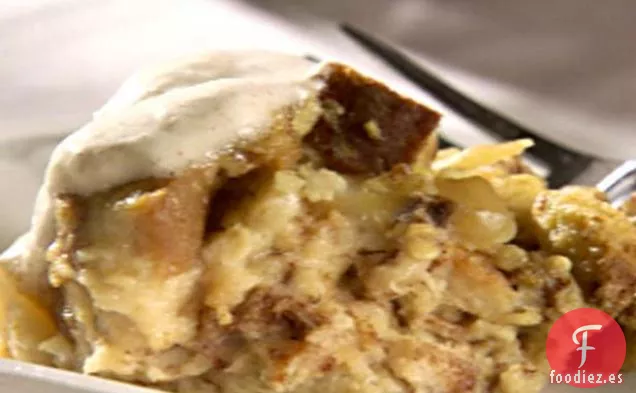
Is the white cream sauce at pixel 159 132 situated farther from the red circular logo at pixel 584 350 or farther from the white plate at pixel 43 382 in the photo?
the red circular logo at pixel 584 350

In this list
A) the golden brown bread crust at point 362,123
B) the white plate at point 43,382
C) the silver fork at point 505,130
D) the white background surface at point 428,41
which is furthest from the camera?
the white background surface at point 428,41

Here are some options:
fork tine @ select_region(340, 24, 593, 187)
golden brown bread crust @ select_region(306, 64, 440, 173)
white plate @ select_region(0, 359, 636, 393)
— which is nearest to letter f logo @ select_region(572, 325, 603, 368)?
golden brown bread crust @ select_region(306, 64, 440, 173)

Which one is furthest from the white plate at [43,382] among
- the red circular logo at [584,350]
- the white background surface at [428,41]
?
the white background surface at [428,41]

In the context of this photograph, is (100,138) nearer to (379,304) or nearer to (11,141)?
(379,304)

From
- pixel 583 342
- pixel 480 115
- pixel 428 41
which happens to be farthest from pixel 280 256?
pixel 428 41

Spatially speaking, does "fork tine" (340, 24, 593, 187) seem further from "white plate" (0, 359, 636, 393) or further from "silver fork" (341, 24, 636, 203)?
"white plate" (0, 359, 636, 393)

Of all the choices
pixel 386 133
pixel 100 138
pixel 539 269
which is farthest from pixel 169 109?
pixel 539 269
